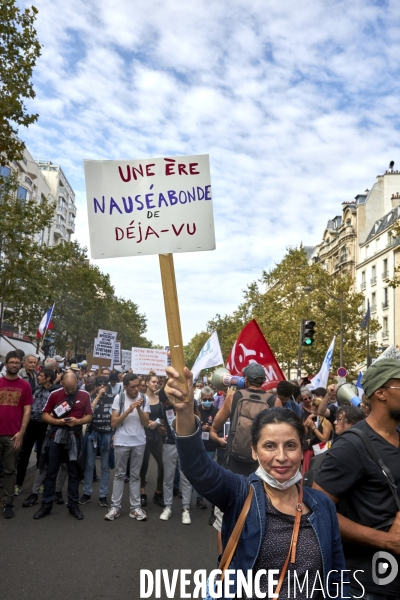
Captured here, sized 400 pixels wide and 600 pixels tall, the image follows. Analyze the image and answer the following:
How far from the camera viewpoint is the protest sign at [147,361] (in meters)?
14.3

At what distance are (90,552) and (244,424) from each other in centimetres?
234

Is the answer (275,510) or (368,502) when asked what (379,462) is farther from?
(275,510)

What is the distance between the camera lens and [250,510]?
2.30m

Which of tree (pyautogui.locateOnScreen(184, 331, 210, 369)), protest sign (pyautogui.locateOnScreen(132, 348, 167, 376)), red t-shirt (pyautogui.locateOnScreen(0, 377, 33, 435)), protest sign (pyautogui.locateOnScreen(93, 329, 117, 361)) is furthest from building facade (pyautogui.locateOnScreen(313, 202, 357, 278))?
red t-shirt (pyautogui.locateOnScreen(0, 377, 33, 435))

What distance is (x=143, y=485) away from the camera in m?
8.99

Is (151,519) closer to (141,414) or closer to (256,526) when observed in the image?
(141,414)

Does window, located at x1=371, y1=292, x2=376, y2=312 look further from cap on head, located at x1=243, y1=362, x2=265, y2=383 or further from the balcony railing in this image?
cap on head, located at x1=243, y1=362, x2=265, y2=383

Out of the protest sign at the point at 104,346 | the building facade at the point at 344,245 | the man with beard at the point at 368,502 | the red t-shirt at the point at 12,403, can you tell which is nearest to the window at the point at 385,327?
the building facade at the point at 344,245

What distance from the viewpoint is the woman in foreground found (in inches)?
87.6

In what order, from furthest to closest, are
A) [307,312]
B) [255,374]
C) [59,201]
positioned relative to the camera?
[59,201]
[307,312]
[255,374]

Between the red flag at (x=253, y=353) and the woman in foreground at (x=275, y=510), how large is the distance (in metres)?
5.12

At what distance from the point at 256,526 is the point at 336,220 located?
69.8 meters

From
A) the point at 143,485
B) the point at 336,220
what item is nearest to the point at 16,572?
the point at 143,485

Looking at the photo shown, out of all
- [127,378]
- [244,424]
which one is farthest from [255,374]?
[127,378]
